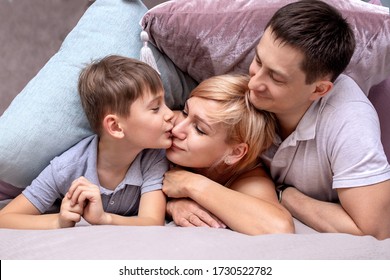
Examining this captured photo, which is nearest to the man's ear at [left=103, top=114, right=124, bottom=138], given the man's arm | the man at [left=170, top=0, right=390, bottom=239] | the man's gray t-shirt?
the man at [left=170, top=0, right=390, bottom=239]

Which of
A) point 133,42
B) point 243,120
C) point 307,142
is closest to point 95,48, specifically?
point 133,42

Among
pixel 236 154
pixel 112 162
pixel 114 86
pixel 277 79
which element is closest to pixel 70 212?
pixel 112 162

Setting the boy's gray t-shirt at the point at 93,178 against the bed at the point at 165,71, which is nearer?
the bed at the point at 165,71

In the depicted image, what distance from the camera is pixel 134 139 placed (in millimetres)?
1188

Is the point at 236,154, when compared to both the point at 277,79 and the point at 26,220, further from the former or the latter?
the point at 26,220

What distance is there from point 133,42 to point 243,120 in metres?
0.36

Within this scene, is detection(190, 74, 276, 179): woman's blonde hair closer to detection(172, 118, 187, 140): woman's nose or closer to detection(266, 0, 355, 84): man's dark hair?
detection(172, 118, 187, 140): woman's nose

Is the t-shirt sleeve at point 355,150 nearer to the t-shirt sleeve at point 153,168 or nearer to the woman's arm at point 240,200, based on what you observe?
the woman's arm at point 240,200

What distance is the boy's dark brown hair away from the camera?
3.79 feet

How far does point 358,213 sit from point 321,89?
11.1 inches

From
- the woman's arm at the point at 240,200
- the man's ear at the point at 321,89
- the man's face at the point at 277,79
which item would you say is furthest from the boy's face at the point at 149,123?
the man's ear at the point at 321,89

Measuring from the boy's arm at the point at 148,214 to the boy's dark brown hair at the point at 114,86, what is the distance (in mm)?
199

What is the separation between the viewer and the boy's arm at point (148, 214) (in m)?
1.15

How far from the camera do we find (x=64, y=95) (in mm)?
1266
